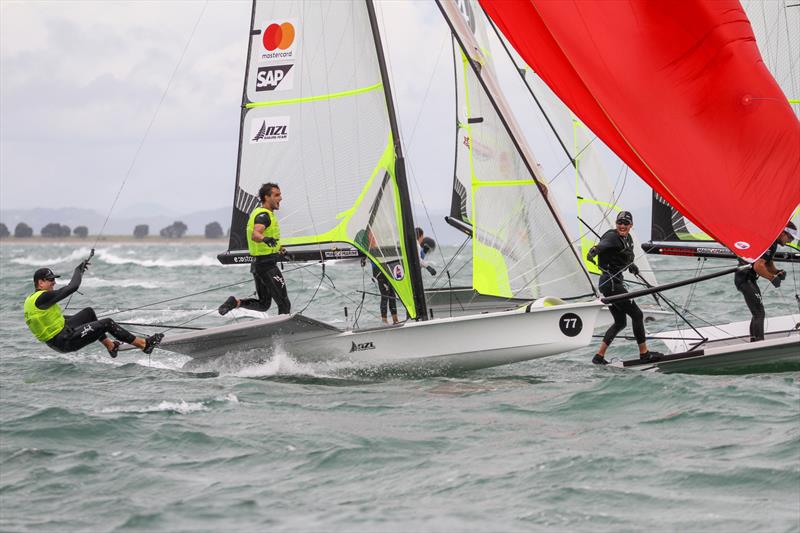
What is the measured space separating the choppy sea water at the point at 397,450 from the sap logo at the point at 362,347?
1.03ft

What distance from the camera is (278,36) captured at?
13477mm

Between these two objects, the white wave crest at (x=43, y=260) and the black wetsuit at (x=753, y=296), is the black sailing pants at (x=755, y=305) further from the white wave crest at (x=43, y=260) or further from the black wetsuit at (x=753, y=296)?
the white wave crest at (x=43, y=260)

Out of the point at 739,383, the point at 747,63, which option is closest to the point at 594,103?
the point at 747,63

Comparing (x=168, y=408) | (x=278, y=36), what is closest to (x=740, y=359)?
(x=168, y=408)

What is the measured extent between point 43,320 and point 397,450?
5529 mm

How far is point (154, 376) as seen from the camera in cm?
1283

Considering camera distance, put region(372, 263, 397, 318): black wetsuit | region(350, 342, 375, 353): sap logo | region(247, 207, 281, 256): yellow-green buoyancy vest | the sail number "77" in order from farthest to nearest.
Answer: region(372, 263, 397, 318): black wetsuit → region(247, 207, 281, 256): yellow-green buoyancy vest → region(350, 342, 375, 353): sap logo → the sail number "77"

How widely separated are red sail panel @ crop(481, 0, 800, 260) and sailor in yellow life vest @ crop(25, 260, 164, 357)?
562 cm

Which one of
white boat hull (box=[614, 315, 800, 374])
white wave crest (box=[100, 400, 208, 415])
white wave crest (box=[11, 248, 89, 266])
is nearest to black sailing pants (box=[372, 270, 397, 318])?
white boat hull (box=[614, 315, 800, 374])

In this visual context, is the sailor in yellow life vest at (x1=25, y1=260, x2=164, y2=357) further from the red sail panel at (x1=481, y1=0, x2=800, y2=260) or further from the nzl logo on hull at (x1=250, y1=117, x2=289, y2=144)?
the red sail panel at (x1=481, y1=0, x2=800, y2=260)

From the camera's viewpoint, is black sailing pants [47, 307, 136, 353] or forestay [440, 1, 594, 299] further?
forestay [440, 1, 594, 299]

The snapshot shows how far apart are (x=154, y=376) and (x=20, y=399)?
2074 mm

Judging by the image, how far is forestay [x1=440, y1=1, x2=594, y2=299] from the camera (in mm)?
13000

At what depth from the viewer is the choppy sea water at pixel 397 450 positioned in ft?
23.3
